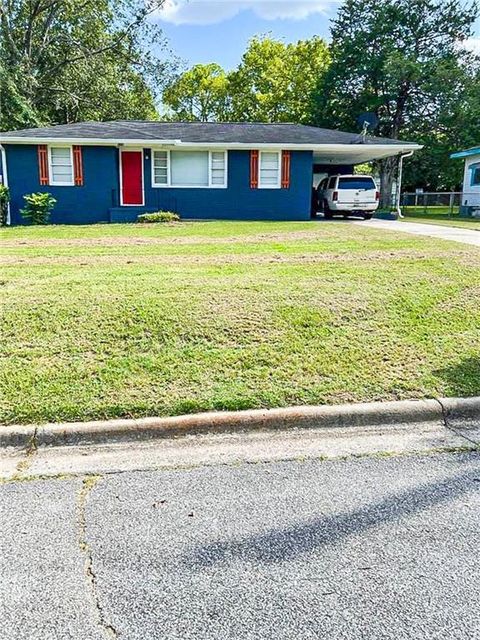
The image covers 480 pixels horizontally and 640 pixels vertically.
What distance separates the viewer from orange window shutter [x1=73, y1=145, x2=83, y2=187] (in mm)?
16969

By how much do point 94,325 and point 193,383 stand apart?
137 centimetres

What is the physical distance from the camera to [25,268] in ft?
24.0

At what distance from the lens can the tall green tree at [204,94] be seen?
4511cm

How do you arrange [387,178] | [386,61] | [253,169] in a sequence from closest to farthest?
1. [253,169]
2. [386,61]
3. [387,178]

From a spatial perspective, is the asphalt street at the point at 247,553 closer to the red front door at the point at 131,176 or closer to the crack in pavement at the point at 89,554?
the crack in pavement at the point at 89,554

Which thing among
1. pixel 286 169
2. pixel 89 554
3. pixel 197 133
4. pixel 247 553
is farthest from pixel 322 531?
pixel 197 133

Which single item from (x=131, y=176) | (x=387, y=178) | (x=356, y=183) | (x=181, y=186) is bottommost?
(x=181, y=186)

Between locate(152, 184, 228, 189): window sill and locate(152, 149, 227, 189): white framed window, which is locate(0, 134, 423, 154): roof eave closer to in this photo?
locate(152, 149, 227, 189): white framed window

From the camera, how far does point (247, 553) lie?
2.50 metres

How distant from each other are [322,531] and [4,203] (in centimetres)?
1643

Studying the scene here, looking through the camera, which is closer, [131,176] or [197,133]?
[131,176]

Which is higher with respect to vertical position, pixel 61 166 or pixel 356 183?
pixel 61 166

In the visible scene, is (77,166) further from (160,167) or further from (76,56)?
(76,56)

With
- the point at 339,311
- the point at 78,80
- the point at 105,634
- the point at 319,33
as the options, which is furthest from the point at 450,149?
the point at 105,634
